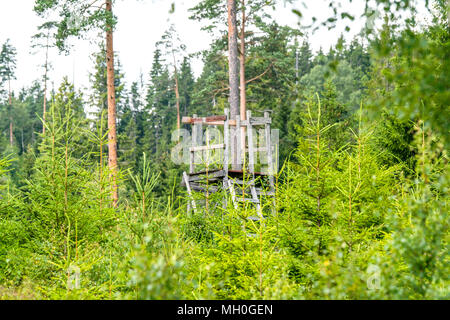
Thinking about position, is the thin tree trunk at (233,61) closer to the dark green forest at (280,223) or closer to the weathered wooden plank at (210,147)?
the weathered wooden plank at (210,147)

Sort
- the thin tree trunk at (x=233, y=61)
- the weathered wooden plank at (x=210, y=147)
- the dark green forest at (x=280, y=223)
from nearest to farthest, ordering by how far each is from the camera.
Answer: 1. the dark green forest at (x=280, y=223)
2. the weathered wooden plank at (x=210, y=147)
3. the thin tree trunk at (x=233, y=61)

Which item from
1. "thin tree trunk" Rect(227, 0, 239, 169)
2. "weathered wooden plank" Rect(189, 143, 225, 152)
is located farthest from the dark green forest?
"thin tree trunk" Rect(227, 0, 239, 169)

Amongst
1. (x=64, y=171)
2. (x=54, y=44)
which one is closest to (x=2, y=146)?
→ (x=54, y=44)

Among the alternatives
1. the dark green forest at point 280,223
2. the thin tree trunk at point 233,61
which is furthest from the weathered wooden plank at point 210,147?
the dark green forest at point 280,223

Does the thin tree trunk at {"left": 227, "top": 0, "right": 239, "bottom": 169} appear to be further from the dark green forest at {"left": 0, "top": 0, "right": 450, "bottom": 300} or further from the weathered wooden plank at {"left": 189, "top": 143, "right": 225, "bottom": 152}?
the dark green forest at {"left": 0, "top": 0, "right": 450, "bottom": 300}

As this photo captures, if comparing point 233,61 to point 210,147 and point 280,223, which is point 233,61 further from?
point 280,223

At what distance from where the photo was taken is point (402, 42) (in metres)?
2.89

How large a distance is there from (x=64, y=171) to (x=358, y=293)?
400 cm

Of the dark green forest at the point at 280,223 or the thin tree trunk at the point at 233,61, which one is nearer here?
the dark green forest at the point at 280,223

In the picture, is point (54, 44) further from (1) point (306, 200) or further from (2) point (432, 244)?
(2) point (432, 244)

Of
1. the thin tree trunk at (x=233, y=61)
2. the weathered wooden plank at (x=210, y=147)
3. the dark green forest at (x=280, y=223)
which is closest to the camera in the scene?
the dark green forest at (x=280, y=223)

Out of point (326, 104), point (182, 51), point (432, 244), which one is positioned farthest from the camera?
point (182, 51)

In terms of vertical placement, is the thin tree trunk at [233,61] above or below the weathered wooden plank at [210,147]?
above

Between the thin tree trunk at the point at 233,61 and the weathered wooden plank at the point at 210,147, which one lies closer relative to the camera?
the weathered wooden plank at the point at 210,147
